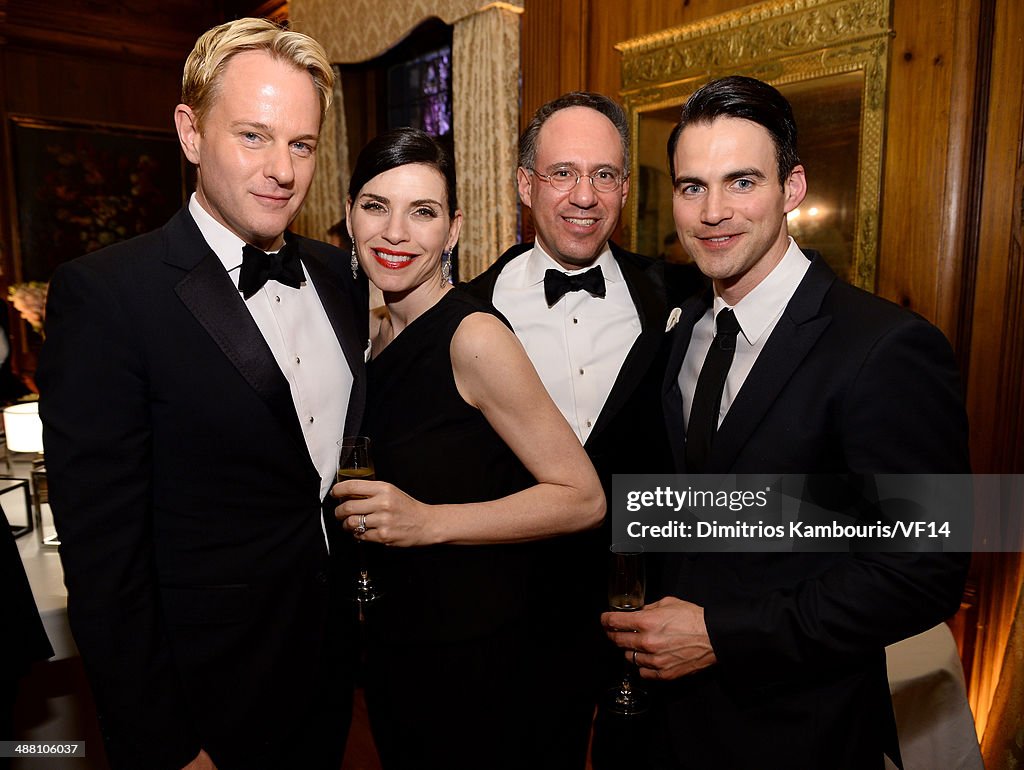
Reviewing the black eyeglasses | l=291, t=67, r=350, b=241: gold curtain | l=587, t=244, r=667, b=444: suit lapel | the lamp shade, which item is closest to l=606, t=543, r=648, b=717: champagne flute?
l=587, t=244, r=667, b=444: suit lapel

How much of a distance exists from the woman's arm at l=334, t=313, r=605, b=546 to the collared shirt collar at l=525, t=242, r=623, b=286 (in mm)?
776

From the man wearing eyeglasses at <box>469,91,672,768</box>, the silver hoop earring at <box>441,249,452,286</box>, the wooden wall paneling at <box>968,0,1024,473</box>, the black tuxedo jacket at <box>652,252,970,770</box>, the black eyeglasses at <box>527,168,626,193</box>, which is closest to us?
the black tuxedo jacket at <box>652,252,970,770</box>

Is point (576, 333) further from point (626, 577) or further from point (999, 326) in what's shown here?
point (999, 326)

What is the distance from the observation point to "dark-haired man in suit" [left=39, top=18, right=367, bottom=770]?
4.75ft

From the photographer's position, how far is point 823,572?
1523 millimetres

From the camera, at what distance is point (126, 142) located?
284 inches

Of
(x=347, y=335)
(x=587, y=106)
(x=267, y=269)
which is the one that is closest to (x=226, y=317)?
(x=267, y=269)

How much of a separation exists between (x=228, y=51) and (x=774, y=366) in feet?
4.27

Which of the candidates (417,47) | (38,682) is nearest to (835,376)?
(38,682)

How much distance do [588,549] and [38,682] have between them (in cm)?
175

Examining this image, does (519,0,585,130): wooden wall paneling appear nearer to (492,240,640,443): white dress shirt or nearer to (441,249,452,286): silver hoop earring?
(492,240,640,443): white dress shirt

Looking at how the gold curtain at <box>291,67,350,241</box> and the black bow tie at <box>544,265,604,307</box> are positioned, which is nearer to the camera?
the black bow tie at <box>544,265,604,307</box>

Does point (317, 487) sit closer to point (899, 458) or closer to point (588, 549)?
point (588, 549)

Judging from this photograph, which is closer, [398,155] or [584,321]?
[398,155]
